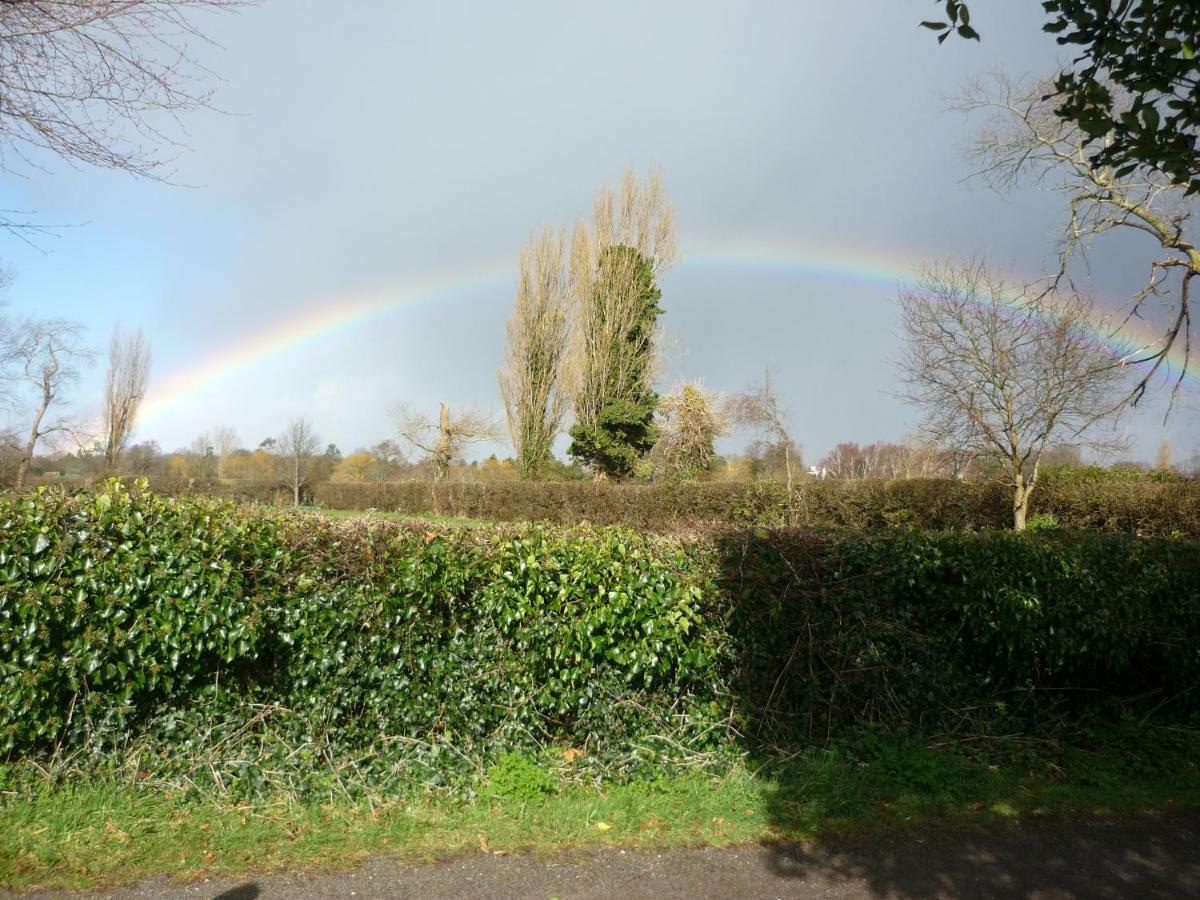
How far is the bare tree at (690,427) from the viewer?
3722cm

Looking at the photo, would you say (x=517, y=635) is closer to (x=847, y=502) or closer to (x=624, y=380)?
(x=847, y=502)

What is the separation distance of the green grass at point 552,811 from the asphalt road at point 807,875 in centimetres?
12

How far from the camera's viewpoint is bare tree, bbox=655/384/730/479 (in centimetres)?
3722

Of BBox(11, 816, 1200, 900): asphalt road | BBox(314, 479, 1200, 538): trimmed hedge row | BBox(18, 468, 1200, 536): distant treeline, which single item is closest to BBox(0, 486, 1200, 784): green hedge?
BBox(18, 468, 1200, 536): distant treeline

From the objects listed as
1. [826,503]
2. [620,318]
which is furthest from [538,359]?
[826,503]

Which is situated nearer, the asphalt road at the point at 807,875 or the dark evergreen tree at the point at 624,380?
the asphalt road at the point at 807,875

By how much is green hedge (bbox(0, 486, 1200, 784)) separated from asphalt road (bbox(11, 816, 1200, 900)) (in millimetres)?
1128

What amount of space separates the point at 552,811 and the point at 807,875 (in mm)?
1302

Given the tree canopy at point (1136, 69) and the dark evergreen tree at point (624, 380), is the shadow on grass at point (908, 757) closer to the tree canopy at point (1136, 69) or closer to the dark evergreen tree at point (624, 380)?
the tree canopy at point (1136, 69)

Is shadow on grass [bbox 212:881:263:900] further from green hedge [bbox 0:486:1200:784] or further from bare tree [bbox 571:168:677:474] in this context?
bare tree [bbox 571:168:677:474]

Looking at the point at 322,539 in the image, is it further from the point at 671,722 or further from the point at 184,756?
the point at 671,722

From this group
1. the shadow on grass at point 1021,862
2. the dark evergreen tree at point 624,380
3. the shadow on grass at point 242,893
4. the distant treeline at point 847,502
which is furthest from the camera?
the dark evergreen tree at point 624,380

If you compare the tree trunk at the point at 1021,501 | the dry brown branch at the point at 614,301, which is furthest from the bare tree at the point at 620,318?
the tree trunk at the point at 1021,501

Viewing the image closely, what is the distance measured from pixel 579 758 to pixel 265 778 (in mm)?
1795
